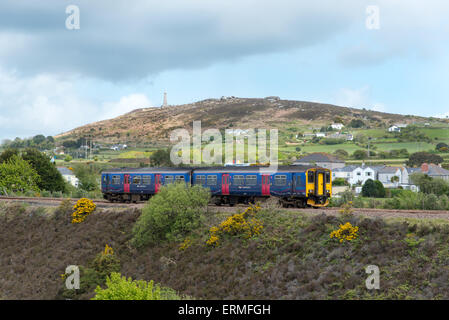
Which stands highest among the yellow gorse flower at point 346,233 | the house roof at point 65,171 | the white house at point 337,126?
the white house at point 337,126

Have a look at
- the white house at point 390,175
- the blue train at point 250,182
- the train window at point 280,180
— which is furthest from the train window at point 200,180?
the white house at point 390,175

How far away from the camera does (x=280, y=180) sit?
107 feet

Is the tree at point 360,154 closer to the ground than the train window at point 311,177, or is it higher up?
higher up

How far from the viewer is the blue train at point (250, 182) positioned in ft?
105

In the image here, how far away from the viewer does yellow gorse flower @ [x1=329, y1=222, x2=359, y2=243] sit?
75.7ft

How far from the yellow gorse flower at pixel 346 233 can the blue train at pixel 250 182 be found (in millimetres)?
8074

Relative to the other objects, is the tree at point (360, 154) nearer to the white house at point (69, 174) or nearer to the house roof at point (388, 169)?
the house roof at point (388, 169)

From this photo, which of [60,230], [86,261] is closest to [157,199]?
[86,261]

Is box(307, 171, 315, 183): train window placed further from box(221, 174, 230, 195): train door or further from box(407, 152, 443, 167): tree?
box(407, 152, 443, 167): tree

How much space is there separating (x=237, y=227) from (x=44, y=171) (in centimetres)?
5727

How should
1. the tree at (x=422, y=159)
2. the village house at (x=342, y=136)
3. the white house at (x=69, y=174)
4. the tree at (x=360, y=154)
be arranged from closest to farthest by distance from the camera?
the tree at (x=422, y=159) → the white house at (x=69, y=174) → the tree at (x=360, y=154) → the village house at (x=342, y=136)

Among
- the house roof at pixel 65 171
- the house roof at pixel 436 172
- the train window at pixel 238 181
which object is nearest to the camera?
the train window at pixel 238 181

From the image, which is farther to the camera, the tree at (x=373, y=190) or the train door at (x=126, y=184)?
the tree at (x=373, y=190)
